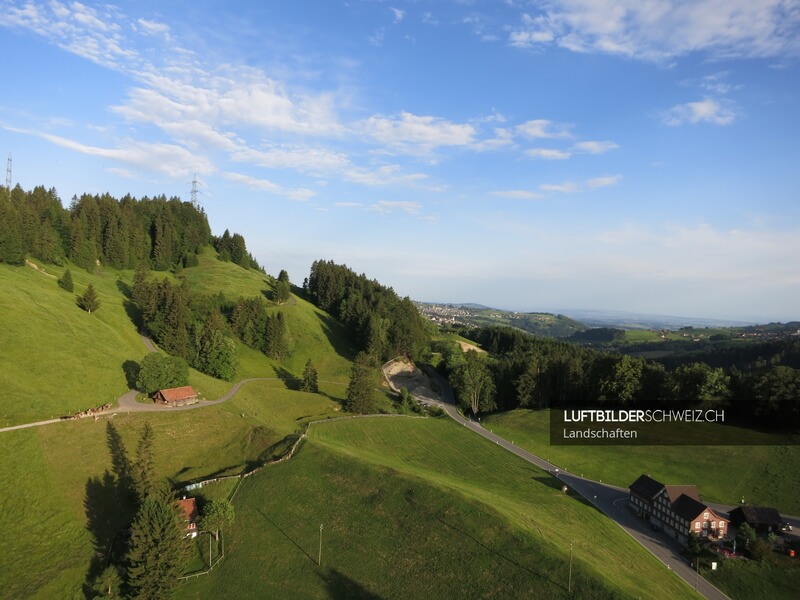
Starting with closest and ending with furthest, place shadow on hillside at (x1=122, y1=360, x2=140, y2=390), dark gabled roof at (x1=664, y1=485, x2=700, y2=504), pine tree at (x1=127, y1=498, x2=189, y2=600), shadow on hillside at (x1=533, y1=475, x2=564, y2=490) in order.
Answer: pine tree at (x1=127, y1=498, x2=189, y2=600) < dark gabled roof at (x1=664, y1=485, x2=700, y2=504) < shadow on hillside at (x1=533, y1=475, x2=564, y2=490) < shadow on hillside at (x1=122, y1=360, x2=140, y2=390)

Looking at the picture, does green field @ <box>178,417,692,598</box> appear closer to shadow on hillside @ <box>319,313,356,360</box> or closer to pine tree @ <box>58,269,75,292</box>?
shadow on hillside @ <box>319,313,356,360</box>

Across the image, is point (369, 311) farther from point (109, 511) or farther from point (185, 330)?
point (109, 511)

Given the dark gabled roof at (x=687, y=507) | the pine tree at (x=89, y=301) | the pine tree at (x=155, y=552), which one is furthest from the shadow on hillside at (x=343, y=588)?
the pine tree at (x=89, y=301)

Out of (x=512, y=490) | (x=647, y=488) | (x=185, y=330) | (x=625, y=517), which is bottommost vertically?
(x=625, y=517)

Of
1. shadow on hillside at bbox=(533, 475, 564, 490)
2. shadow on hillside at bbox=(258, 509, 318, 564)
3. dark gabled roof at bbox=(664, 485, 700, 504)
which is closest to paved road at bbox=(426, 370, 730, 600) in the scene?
shadow on hillside at bbox=(533, 475, 564, 490)

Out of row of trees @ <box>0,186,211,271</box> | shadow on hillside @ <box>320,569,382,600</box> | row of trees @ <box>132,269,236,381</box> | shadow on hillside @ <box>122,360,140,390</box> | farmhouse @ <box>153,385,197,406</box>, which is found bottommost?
shadow on hillside @ <box>320,569,382,600</box>

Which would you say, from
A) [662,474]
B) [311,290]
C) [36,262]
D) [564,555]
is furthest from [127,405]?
[311,290]

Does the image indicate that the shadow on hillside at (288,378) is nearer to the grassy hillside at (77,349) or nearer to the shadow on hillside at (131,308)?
the grassy hillside at (77,349)

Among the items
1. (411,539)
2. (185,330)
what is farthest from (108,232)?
(411,539)
